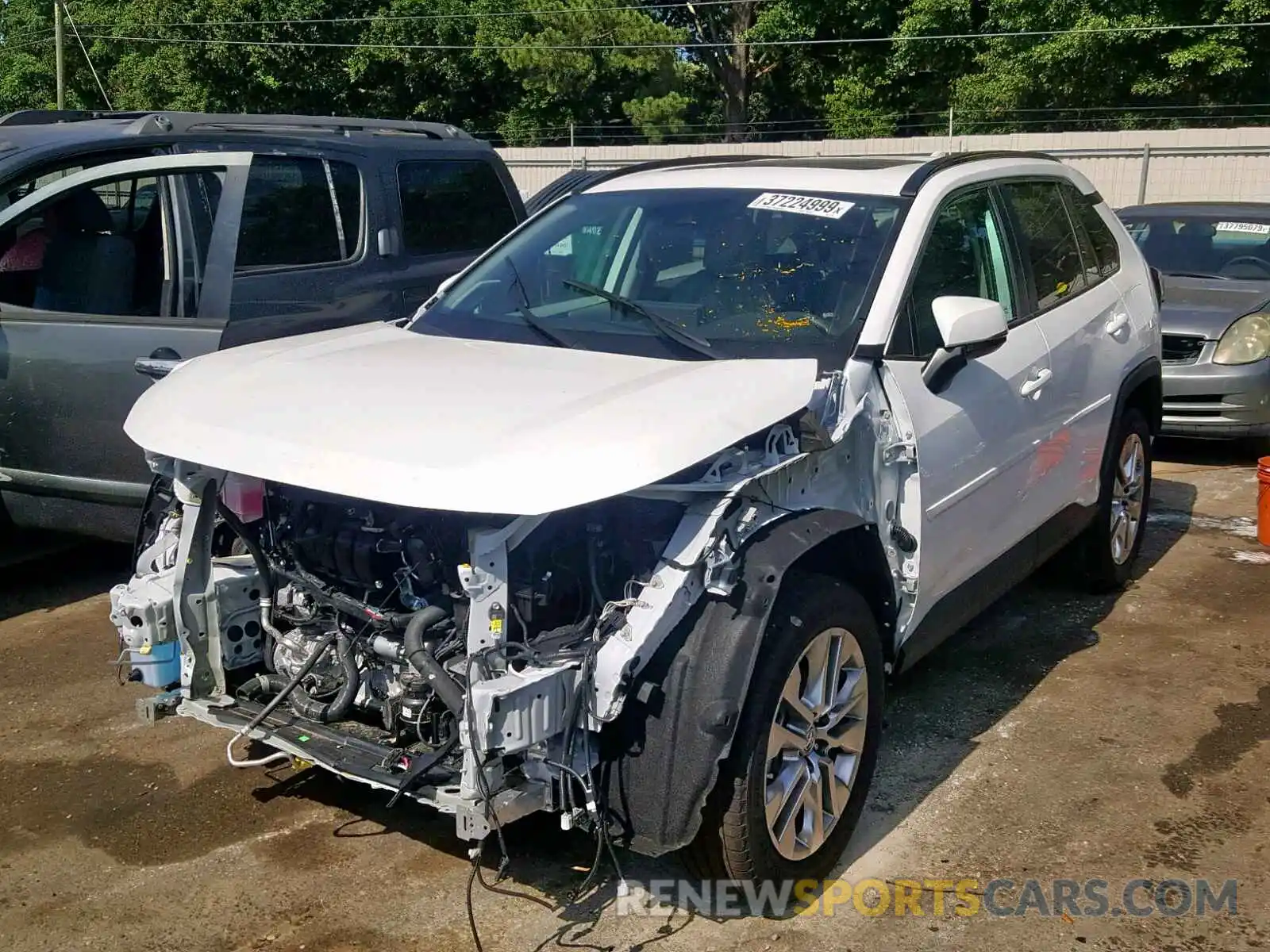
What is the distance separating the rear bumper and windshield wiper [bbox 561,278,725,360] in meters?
5.37

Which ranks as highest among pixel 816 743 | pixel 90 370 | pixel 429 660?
pixel 90 370

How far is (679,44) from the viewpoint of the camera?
33062mm

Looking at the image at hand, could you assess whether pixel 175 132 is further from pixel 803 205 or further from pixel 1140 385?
pixel 1140 385

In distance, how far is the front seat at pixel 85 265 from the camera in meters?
5.90

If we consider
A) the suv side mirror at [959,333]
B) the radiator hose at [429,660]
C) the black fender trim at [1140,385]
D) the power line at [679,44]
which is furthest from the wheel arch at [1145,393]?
the power line at [679,44]

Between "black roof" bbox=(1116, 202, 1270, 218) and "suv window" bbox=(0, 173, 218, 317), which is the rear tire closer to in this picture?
"suv window" bbox=(0, 173, 218, 317)

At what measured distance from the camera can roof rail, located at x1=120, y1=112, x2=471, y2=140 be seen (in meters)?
6.09

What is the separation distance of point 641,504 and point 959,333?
1.12 metres

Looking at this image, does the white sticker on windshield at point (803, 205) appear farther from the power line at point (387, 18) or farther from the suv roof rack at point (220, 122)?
the power line at point (387, 18)

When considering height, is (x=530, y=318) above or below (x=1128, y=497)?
above

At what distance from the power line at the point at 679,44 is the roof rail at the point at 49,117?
933 inches

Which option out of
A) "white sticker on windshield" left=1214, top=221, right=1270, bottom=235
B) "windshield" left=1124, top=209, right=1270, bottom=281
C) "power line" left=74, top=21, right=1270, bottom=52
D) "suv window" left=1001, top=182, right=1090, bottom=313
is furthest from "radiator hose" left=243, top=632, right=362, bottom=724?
"power line" left=74, top=21, right=1270, bottom=52

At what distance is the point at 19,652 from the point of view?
210 inches

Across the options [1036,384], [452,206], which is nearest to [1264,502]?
[1036,384]
